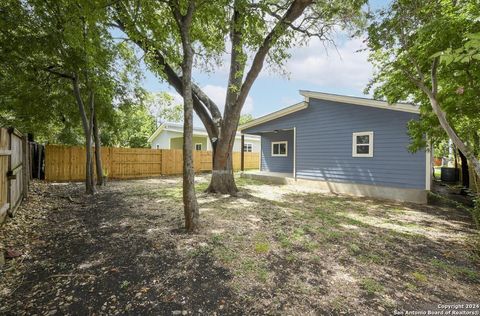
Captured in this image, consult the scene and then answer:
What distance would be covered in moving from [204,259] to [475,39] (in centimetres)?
370

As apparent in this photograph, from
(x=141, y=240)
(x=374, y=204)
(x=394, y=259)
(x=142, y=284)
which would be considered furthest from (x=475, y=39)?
(x=374, y=204)

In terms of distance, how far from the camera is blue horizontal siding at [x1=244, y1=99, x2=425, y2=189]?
803 centimetres

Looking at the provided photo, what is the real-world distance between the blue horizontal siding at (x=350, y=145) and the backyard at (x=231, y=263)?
2.57 m

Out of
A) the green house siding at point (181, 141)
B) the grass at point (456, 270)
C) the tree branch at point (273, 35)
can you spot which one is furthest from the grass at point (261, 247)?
the green house siding at point (181, 141)

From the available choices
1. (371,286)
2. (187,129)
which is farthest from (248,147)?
(371,286)

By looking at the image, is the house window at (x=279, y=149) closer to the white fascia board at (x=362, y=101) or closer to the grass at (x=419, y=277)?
the white fascia board at (x=362, y=101)

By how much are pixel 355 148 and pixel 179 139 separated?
17.3 meters

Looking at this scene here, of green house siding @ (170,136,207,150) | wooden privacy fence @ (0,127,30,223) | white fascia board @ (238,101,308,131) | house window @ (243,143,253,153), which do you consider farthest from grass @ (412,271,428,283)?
house window @ (243,143,253,153)

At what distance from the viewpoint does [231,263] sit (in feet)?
10.6

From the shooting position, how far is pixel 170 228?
4473 millimetres

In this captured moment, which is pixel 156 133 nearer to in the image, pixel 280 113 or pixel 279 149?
pixel 279 149

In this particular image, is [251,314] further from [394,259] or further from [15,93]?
[15,93]

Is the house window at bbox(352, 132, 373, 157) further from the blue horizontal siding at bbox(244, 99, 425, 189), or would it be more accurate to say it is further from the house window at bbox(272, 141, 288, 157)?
the house window at bbox(272, 141, 288, 157)

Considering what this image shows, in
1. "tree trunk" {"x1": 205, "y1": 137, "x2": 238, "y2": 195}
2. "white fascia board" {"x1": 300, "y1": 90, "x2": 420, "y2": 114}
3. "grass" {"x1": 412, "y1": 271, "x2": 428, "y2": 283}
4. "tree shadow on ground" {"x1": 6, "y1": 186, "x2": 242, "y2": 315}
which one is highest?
"white fascia board" {"x1": 300, "y1": 90, "x2": 420, "y2": 114}
